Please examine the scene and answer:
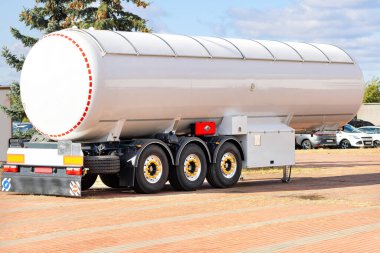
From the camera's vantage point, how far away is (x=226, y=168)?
22.4 m

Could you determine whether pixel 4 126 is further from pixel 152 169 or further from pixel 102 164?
pixel 102 164

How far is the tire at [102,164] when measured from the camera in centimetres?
1938

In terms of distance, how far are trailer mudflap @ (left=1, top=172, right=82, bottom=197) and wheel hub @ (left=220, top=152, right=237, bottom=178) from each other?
14.9 feet

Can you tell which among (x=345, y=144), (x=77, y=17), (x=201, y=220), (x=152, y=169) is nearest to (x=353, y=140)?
(x=345, y=144)

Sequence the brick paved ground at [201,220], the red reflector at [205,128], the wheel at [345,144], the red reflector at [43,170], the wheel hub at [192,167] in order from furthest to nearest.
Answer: the wheel at [345,144]
the red reflector at [205,128]
the wheel hub at [192,167]
the red reflector at [43,170]
the brick paved ground at [201,220]

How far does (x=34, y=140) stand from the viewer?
837 inches

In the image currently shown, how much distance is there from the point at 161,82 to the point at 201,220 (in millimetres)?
5974

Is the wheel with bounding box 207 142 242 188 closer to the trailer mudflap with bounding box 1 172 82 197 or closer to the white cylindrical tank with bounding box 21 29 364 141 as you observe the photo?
the white cylindrical tank with bounding box 21 29 364 141

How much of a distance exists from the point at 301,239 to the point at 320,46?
43.1 ft

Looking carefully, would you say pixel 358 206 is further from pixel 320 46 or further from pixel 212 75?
pixel 320 46

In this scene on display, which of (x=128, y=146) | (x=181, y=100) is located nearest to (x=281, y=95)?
(x=181, y=100)

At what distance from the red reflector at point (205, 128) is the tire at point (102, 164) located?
9.05 ft

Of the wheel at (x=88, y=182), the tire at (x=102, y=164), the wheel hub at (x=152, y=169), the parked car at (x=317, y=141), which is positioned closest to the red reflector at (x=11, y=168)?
the tire at (x=102, y=164)

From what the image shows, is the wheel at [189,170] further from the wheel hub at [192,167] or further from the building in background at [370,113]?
the building in background at [370,113]
